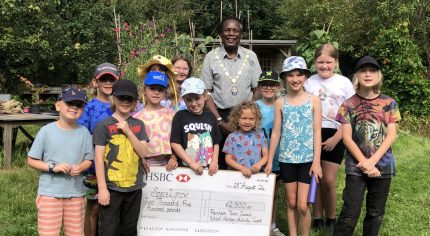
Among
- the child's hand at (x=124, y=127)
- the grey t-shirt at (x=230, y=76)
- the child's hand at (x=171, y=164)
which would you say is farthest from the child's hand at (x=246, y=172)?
the child's hand at (x=124, y=127)

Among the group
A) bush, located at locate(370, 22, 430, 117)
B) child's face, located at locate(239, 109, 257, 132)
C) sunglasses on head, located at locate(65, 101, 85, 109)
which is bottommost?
child's face, located at locate(239, 109, 257, 132)

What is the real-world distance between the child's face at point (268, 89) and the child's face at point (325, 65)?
459mm

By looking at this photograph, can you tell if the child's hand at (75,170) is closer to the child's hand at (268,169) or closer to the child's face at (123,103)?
the child's face at (123,103)

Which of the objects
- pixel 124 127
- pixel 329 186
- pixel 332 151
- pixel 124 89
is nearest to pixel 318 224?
pixel 329 186

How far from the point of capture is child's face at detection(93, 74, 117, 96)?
3766mm

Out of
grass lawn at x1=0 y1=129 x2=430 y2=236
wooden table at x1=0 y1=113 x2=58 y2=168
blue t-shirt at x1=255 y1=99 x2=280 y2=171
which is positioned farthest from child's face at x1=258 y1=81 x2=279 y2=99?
wooden table at x1=0 y1=113 x2=58 y2=168

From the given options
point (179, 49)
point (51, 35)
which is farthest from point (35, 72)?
point (179, 49)

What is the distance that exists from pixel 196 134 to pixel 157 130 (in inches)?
13.2

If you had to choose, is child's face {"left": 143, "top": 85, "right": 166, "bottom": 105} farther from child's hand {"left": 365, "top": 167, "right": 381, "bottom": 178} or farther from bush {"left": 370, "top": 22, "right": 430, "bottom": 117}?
bush {"left": 370, "top": 22, "right": 430, "bottom": 117}

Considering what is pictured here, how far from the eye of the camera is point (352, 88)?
4.19 meters

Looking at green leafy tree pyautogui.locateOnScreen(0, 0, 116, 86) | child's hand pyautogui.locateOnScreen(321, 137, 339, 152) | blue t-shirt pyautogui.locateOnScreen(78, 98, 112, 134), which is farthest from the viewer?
green leafy tree pyautogui.locateOnScreen(0, 0, 116, 86)

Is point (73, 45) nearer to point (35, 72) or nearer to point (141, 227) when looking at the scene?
point (35, 72)

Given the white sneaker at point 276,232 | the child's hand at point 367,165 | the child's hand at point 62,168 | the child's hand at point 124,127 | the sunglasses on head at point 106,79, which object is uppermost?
the sunglasses on head at point 106,79

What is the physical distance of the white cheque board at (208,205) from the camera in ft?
12.8
